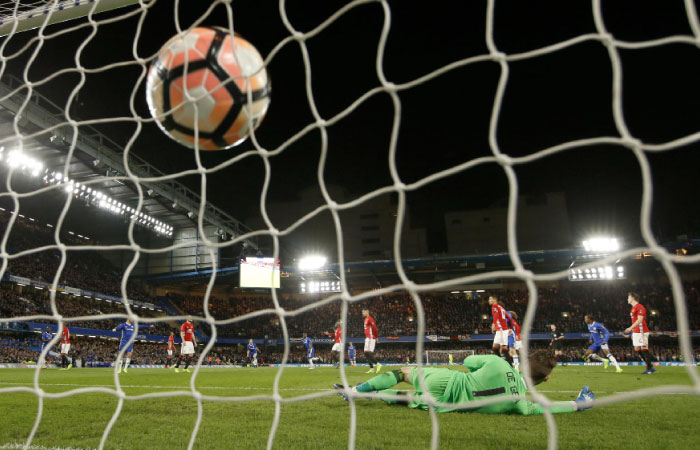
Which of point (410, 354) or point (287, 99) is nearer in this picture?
point (287, 99)

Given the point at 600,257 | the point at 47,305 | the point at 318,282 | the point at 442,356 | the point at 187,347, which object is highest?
the point at 600,257

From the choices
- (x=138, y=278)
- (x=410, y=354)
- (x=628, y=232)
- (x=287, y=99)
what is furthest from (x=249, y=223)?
(x=628, y=232)

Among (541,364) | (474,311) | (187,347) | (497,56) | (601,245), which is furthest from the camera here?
(474,311)

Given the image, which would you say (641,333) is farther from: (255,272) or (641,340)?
(255,272)

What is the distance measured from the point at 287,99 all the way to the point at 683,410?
460 inches

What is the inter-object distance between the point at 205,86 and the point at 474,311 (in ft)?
93.1

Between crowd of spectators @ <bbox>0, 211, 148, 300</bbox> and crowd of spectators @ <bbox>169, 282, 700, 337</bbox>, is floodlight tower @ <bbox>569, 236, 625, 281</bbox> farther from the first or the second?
crowd of spectators @ <bbox>0, 211, 148, 300</bbox>

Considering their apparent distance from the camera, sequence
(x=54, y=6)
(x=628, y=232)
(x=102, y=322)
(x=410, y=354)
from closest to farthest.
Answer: (x=54, y=6) → (x=102, y=322) → (x=410, y=354) → (x=628, y=232)

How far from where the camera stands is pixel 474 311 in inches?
1130

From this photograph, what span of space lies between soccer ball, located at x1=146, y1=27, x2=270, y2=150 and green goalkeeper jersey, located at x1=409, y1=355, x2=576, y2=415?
249 centimetres

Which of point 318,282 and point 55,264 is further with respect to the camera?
point 318,282

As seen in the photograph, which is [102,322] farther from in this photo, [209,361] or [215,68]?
[215,68]

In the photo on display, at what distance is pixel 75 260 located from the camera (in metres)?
26.6

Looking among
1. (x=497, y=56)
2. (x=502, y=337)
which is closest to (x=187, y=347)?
(x=502, y=337)
